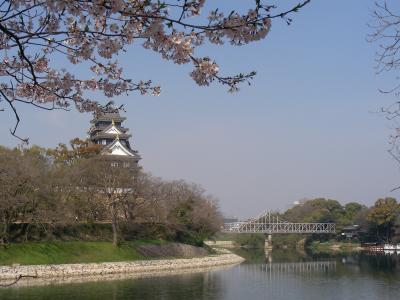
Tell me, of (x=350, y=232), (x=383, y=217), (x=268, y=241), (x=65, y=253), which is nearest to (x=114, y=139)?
(x=65, y=253)

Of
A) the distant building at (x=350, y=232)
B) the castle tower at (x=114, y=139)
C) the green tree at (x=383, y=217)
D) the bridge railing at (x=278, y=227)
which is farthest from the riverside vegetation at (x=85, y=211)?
the distant building at (x=350, y=232)

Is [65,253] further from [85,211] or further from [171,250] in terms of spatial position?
[171,250]

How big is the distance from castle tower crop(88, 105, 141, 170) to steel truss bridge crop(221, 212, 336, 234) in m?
18.6

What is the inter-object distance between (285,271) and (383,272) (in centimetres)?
491

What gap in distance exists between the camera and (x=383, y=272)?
25.5m

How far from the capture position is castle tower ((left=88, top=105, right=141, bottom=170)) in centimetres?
3853

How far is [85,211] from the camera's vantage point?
2788cm

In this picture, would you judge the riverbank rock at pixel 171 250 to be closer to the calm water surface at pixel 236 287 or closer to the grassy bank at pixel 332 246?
the calm water surface at pixel 236 287

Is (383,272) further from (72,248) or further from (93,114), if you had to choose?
(93,114)

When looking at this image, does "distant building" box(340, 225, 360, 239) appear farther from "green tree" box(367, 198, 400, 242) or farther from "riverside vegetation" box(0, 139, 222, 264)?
"riverside vegetation" box(0, 139, 222, 264)

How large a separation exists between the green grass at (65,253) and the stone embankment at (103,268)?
57 cm

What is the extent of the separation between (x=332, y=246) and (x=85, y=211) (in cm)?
3358

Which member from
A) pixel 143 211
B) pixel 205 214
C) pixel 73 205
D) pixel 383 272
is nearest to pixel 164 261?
pixel 143 211

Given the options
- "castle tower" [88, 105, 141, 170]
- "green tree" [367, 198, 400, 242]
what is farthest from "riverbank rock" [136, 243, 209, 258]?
"green tree" [367, 198, 400, 242]
